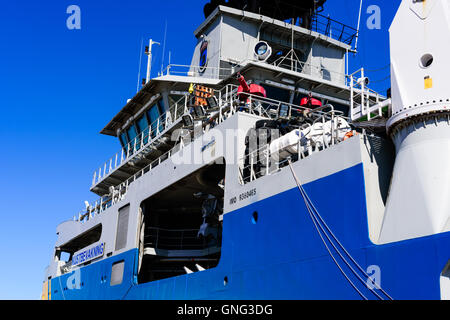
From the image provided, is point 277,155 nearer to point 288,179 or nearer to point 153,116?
point 288,179

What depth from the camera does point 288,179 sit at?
12273 mm

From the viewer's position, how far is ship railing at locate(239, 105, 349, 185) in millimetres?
12109

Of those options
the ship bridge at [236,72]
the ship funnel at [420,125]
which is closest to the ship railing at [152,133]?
the ship bridge at [236,72]

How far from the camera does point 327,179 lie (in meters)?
11.1

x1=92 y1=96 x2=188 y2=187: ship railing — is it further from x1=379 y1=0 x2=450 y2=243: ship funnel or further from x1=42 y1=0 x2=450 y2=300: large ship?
x1=379 y1=0 x2=450 y2=243: ship funnel

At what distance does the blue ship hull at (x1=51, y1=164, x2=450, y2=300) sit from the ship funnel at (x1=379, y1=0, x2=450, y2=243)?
0.45 meters

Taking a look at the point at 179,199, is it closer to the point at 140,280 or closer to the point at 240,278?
the point at 140,280

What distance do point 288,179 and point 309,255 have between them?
200 cm

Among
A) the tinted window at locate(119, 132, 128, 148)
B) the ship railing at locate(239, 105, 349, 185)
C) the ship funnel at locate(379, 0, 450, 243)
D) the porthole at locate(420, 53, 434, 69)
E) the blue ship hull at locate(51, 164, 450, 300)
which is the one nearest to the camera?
the blue ship hull at locate(51, 164, 450, 300)

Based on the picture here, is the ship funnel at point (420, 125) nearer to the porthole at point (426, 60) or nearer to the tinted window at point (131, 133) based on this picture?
the porthole at point (426, 60)

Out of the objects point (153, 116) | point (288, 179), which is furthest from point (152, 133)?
point (288, 179)

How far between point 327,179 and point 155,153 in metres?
13.2

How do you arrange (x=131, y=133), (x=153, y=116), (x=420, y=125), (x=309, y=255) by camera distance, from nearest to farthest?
(x=420, y=125) → (x=309, y=255) → (x=153, y=116) → (x=131, y=133)

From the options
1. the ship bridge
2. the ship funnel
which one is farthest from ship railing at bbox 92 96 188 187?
the ship funnel
